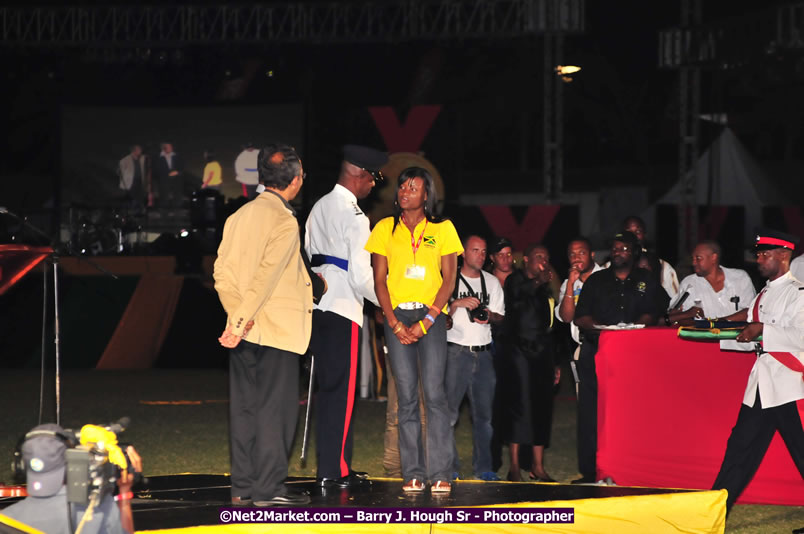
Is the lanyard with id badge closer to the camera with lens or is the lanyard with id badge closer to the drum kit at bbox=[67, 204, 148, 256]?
the camera with lens

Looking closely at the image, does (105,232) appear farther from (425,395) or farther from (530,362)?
(425,395)

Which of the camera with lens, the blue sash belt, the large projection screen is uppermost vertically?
the large projection screen

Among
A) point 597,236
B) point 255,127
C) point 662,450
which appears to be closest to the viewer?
point 662,450

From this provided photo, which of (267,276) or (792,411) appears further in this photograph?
(792,411)

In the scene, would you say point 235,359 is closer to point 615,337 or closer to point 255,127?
point 615,337

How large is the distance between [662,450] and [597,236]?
23.5 metres

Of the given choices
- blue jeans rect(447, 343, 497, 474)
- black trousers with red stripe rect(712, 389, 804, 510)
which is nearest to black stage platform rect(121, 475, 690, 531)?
black trousers with red stripe rect(712, 389, 804, 510)

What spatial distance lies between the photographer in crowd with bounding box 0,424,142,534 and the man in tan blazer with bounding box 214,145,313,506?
6.62 ft

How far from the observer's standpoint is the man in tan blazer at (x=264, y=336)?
576cm

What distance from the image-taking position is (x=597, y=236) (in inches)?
1215

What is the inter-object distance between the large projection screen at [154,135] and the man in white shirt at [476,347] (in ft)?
52.2

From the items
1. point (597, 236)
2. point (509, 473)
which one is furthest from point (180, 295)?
point (597, 236)

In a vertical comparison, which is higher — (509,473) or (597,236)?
(597,236)

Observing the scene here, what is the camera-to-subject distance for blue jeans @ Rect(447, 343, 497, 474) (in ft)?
26.6
